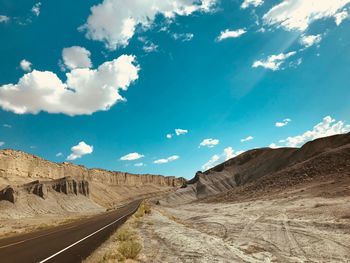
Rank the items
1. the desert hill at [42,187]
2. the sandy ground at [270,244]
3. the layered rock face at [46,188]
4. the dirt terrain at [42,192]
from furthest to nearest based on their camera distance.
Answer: the desert hill at [42,187]
the layered rock face at [46,188]
the dirt terrain at [42,192]
the sandy ground at [270,244]

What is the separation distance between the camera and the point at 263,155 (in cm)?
9781

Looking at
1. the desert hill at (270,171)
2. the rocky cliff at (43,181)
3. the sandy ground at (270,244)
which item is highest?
the rocky cliff at (43,181)

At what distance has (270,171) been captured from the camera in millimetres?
81562

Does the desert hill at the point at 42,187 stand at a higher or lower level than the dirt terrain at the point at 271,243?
higher

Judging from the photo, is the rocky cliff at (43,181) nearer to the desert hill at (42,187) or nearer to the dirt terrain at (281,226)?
the desert hill at (42,187)

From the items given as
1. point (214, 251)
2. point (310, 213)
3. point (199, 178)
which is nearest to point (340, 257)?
point (214, 251)

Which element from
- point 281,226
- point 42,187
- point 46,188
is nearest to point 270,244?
point 281,226

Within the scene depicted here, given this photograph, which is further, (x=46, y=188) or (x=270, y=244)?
(x=46, y=188)

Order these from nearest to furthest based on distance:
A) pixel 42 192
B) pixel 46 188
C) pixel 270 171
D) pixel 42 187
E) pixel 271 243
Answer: pixel 271 243 < pixel 270 171 < pixel 42 192 < pixel 42 187 < pixel 46 188

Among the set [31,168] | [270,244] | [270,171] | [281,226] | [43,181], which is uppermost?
[31,168]

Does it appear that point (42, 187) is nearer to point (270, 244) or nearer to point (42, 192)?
point (42, 192)

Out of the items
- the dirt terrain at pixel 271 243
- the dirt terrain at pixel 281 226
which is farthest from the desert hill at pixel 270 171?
the dirt terrain at pixel 271 243

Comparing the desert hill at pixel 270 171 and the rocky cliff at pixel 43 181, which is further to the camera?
the rocky cliff at pixel 43 181

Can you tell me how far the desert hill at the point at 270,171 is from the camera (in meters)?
52.4
